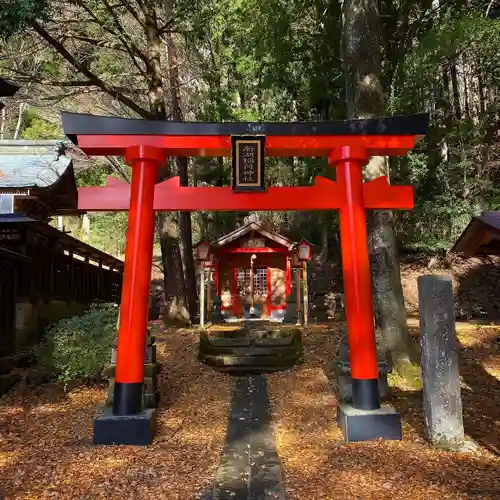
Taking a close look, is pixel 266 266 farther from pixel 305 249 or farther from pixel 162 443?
pixel 162 443

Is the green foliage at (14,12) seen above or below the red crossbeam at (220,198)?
above

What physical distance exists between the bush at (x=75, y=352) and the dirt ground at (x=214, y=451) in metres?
0.31

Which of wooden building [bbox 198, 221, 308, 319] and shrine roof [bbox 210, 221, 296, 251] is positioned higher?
shrine roof [bbox 210, 221, 296, 251]

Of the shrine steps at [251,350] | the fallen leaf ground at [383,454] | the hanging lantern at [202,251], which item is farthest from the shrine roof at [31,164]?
the fallen leaf ground at [383,454]

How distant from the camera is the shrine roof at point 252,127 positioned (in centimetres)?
645

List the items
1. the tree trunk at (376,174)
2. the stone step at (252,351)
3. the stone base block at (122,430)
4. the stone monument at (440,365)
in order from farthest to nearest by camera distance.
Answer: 1. the stone step at (252,351)
2. the tree trunk at (376,174)
3. the stone base block at (122,430)
4. the stone monument at (440,365)

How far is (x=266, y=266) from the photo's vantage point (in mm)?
18156

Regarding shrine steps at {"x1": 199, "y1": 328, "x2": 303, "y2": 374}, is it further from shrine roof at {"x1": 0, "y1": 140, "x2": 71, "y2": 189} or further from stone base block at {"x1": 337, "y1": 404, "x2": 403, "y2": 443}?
shrine roof at {"x1": 0, "y1": 140, "x2": 71, "y2": 189}

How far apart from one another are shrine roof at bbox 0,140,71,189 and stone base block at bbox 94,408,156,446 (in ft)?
26.2

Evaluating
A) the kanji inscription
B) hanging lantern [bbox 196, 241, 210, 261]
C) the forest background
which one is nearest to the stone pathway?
the kanji inscription

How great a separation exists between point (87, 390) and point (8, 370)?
64.7 inches

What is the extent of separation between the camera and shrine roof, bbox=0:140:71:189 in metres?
12.3

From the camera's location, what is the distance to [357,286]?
633cm

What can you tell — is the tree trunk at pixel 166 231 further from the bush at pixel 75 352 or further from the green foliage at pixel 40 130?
the green foliage at pixel 40 130
